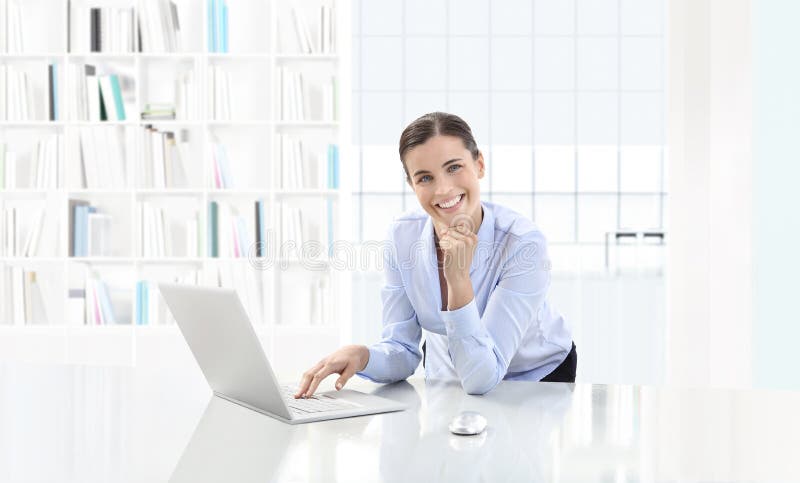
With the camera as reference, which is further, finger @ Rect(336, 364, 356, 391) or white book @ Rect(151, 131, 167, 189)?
white book @ Rect(151, 131, 167, 189)

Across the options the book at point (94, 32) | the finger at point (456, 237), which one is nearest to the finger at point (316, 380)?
the finger at point (456, 237)

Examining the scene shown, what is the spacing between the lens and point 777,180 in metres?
3.09

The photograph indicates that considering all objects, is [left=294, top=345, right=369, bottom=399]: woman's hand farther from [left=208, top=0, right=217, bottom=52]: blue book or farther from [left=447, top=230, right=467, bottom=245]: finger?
[left=208, top=0, right=217, bottom=52]: blue book

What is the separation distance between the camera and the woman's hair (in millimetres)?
1629

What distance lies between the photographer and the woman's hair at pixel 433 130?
163 cm

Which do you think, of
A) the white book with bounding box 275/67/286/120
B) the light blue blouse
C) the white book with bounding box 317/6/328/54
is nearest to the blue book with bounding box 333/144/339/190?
the white book with bounding box 275/67/286/120

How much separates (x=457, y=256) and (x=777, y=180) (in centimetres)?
218

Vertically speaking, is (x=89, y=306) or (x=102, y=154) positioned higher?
(x=102, y=154)

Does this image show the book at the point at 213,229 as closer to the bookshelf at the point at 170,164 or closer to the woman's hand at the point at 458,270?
the bookshelf at the point at 170,164

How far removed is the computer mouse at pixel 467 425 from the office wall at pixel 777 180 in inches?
98.5

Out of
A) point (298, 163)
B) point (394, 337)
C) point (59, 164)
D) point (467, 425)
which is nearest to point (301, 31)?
point (298, 163)

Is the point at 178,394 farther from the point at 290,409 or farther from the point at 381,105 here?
the point at 381,105

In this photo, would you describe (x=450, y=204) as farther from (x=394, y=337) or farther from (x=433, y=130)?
(x=394, y=337)

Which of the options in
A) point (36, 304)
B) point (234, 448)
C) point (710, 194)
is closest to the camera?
point (234, 448)
